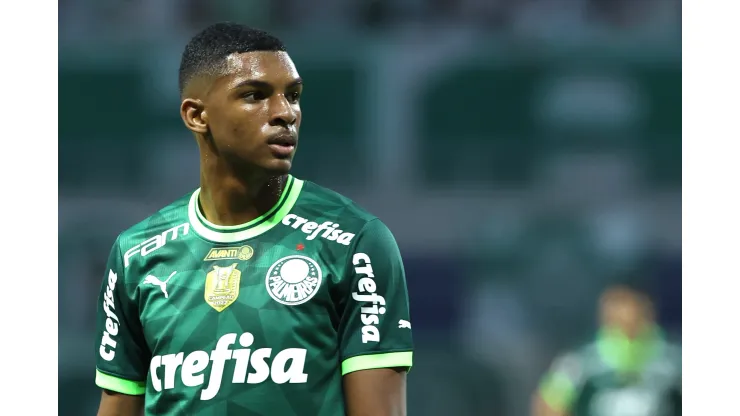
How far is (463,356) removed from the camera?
29.6ft

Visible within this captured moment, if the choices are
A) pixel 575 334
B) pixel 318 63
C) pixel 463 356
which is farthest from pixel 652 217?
pixel 318 63

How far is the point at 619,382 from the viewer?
7.78 m

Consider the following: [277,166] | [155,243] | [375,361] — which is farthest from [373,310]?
[155,243]

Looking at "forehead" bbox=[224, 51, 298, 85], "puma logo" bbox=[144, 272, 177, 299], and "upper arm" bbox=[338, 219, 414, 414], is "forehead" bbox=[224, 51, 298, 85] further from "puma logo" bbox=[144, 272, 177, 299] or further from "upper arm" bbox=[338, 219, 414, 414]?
"puma logo" bbox=[144, 272, 177, 299]

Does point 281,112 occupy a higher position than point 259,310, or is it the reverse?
point 281,112

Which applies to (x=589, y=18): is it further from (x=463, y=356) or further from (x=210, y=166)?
(x=210, y=166)

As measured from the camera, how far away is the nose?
10.6ft

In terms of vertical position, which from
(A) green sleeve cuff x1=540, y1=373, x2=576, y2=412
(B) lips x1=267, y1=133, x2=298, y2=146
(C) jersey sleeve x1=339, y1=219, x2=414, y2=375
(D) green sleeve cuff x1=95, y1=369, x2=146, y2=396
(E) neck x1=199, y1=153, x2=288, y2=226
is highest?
(B) lips x1=267, y1=133, x2=298, y2=146

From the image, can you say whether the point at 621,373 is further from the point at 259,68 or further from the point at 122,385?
Answer: the point at 259,68

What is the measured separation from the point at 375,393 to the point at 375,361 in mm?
91

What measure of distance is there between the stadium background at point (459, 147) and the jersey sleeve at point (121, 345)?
17.7 ft

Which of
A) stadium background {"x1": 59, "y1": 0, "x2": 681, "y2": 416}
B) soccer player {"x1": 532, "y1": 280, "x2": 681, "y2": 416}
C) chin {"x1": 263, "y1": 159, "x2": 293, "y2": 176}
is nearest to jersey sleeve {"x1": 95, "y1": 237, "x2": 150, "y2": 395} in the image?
chin {"x1": 263, "y1": 159, "x2": 293, "y2": 176}

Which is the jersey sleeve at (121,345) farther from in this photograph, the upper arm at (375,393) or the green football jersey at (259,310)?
the upper arm at (375,393)

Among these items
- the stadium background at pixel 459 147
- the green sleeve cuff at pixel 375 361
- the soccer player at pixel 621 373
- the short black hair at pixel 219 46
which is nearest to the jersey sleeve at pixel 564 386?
the soccer player at pixel 621 373
